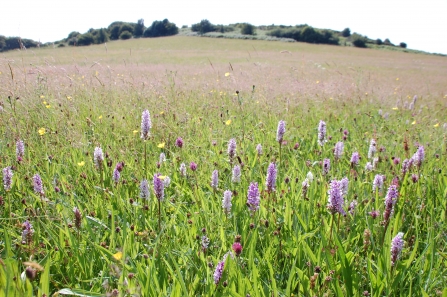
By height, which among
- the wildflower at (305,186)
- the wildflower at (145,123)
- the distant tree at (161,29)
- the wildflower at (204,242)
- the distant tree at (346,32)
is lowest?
the wildflower at (204,242)

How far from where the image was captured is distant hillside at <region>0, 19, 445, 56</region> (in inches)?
2053

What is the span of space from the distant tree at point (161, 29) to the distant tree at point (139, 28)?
223 cm

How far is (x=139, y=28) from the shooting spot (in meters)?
67.0

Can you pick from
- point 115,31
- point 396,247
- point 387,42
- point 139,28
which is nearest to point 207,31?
point 139,28

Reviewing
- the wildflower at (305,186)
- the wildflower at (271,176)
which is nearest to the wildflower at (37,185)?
the wildflower at (271,176)

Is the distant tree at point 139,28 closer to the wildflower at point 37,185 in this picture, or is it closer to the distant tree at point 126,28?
the distant tree at point 126,28

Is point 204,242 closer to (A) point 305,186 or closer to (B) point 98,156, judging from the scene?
(A) point 305,186

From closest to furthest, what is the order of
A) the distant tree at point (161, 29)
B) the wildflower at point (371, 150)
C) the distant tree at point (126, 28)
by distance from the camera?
the wildflower at point (371, 150)
the distant tree at point (161, 29)
the distant tree at point (126, 28)

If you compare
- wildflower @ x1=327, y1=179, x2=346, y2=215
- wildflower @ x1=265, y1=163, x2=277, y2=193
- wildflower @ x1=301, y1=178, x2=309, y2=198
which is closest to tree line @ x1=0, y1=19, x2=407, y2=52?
wildflower @ x1=301, y1=178, x2=309, y2=198

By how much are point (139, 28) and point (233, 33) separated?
20.2 meters

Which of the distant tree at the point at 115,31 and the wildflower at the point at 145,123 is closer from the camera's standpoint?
the wildflower at the point at 145,123

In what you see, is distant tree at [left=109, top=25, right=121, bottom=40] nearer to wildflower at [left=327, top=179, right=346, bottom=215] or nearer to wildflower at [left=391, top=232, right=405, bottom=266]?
wildflower at [left=327, top=179, right=346, bottom=215]

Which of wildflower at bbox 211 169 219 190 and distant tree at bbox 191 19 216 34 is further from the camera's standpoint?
Result: distant tree at bbox 191 19 216 34

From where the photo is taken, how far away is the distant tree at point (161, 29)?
206ft
